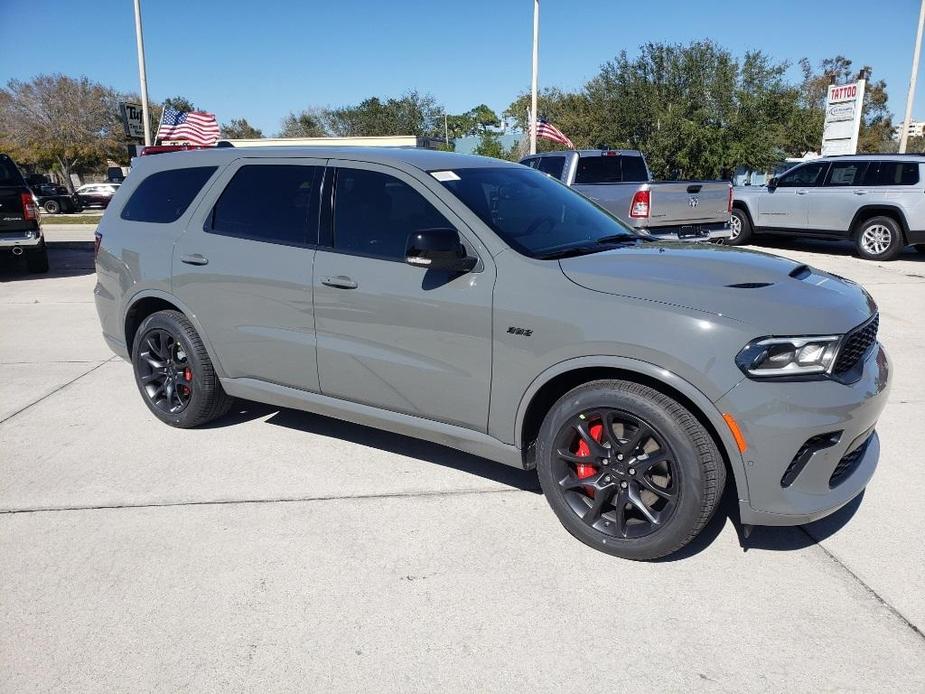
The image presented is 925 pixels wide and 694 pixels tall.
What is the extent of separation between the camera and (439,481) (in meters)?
4.02

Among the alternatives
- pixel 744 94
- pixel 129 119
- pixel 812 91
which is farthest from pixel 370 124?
pixel 129 119

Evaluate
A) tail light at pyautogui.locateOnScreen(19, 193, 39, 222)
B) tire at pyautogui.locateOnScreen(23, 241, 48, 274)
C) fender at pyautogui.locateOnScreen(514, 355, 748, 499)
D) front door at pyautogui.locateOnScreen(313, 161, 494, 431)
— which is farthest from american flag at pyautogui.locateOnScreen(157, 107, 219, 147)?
fender at pyautogui.locateOnScreen(514, 355, 748, 499)

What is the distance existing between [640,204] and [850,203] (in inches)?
206

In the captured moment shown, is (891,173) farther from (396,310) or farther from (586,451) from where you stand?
(396,310)

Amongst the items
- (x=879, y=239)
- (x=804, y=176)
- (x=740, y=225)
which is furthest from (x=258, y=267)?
(x=740, y=225)

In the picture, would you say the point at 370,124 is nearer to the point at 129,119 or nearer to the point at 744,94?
the point at 744,94

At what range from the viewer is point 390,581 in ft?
10.1

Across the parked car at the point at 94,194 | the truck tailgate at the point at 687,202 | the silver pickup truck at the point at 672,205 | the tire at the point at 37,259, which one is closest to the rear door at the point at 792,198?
the silver pickup truck at the point at 672,205

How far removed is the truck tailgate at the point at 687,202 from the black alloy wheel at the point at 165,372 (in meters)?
7.16

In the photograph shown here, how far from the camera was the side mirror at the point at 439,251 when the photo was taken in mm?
3246

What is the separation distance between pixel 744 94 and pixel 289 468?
26.1 meters

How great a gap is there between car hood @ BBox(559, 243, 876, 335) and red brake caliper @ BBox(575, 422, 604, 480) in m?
0.62

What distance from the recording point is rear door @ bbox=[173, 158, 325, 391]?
4.00 m

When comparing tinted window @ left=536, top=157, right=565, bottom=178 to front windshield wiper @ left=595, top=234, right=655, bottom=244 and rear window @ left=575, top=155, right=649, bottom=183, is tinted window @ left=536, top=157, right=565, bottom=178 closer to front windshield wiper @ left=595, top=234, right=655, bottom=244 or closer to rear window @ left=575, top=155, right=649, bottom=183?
rear window @ left=575, top=155, right=649, bottom=183
